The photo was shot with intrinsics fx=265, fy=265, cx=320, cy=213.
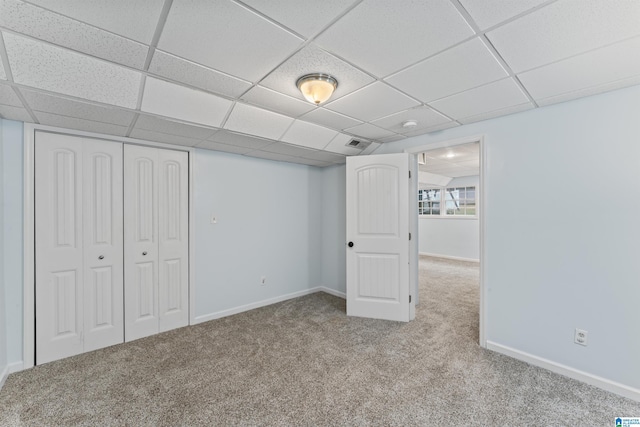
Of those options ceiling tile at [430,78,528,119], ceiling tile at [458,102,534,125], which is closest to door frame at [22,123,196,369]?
ceiling tile at [430,78,528,119]

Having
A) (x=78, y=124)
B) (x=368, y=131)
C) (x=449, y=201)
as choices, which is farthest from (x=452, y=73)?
(x=449, y=201)

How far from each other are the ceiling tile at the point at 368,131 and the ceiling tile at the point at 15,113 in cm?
280

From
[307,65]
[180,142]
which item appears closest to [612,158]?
[307,65]

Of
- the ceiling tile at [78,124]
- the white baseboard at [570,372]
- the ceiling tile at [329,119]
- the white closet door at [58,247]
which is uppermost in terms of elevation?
the ceiling tile at [329,119]

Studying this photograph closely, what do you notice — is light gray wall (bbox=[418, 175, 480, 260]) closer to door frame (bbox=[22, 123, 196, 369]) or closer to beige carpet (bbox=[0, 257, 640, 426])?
beige carpet (bbox=[0, 257, 640, 426])

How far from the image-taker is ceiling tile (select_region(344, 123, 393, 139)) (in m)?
2.91

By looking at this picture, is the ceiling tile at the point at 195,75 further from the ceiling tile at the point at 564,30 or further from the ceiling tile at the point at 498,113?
the ceiling tile at the point at 498,113

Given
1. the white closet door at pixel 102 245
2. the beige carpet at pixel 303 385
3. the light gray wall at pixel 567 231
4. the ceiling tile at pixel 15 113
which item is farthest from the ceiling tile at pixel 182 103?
the light gray wall at pixel 567 231

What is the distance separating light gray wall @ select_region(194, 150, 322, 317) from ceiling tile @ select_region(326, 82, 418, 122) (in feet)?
5.96

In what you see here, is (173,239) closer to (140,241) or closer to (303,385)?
(140,241)

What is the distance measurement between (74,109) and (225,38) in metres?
1.54

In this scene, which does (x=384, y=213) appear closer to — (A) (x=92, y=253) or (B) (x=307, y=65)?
(B) (x=307, y=65)

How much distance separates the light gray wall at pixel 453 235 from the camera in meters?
7.29

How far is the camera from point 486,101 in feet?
7.30
